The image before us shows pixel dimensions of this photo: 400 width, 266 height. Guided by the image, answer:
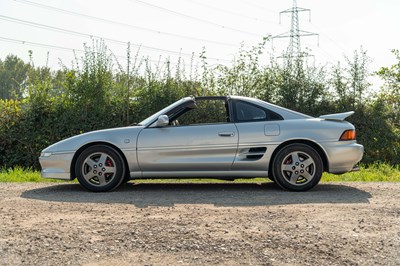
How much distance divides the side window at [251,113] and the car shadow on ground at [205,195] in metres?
1.10

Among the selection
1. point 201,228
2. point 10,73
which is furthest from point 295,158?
point 10,73

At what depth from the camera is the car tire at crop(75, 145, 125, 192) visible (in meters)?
7.52

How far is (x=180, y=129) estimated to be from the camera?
762 cm

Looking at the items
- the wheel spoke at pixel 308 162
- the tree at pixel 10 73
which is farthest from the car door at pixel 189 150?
the tree at pixel 10 73

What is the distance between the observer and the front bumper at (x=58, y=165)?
25.0ft

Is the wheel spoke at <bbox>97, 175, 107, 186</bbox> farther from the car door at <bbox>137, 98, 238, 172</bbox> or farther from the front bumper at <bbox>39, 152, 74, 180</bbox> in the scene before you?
the car door at <bbox>137, 98, 238, 172</bbox>

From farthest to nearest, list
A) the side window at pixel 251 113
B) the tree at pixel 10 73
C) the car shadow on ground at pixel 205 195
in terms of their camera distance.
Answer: the tree at pixel 10 73, the side window at pixel 251 113, the car shadow on ground at pixel 205 195

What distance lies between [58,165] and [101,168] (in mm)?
703

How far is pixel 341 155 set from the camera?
7543 mm

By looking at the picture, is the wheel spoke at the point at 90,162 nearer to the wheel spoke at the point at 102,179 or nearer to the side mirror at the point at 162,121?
the wheel spoke at the point at 102,179

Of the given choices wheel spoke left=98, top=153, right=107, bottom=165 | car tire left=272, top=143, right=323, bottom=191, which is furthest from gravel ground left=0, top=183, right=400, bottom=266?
wheel spoke left=98, top=153, right=107, bottom=165

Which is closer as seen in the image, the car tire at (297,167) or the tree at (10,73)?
the car tire at (297,167)

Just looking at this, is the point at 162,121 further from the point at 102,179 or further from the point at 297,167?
the point at 297,167

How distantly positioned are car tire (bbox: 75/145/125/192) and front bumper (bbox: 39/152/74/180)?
→ 0.54ft
